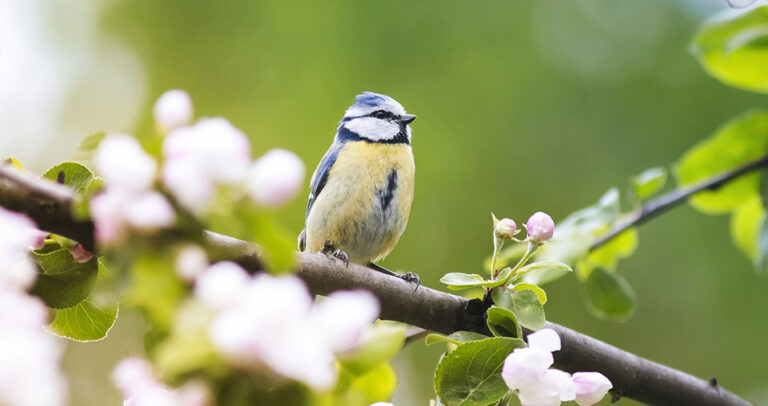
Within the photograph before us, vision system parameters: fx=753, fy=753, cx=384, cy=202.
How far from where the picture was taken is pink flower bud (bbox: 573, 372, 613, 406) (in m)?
0.74

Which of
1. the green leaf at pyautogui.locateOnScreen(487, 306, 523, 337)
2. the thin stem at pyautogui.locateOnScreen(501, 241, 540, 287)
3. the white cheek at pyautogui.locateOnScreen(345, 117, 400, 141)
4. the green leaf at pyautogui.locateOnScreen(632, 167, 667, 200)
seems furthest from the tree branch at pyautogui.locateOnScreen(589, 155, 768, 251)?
the white cheek at pyautogui.locateOnScreen(345, 117, 400, 141)

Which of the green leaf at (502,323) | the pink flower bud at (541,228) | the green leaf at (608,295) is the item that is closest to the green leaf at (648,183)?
the green leaf at (608,295)

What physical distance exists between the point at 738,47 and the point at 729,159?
0.23 metres

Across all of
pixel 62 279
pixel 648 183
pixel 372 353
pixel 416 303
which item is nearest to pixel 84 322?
pixel 62 279

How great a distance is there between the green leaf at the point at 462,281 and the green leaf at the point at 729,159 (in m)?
0.79

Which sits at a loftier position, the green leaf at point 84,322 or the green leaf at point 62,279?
the green leaf at point 62,279

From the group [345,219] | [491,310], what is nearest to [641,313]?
[345,219]

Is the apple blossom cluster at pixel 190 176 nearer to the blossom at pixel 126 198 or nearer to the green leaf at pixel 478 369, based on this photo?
the blossom at pixel 126 198

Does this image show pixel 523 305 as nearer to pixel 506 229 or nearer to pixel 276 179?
pixel 506 229

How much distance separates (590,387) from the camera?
0.74 meters

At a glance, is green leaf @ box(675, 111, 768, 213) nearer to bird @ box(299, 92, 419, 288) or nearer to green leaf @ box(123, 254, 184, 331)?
bird @ box(299, 92, 419, 288)

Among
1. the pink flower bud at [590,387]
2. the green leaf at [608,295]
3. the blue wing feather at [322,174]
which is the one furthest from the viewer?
the blue wing feather at [322,174]

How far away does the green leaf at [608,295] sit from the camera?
1.40 meters

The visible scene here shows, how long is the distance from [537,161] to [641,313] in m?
0.93
